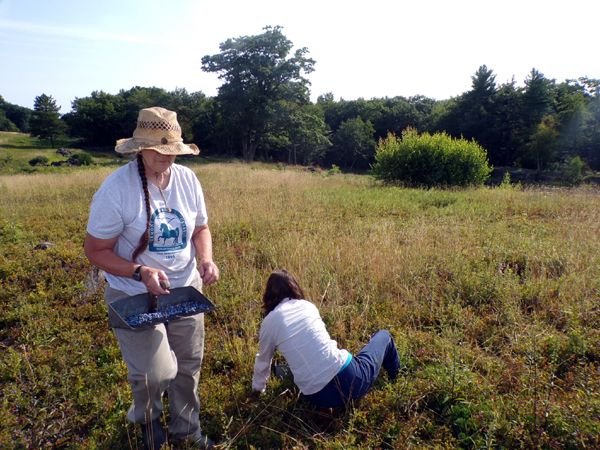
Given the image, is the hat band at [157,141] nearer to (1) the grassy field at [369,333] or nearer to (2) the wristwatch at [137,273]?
(2) the wristwatch at [137,273]

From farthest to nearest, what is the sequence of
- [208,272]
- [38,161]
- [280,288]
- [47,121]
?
[47,121] < [38,161] < [280,288] < [208,272]

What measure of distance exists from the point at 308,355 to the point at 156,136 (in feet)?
5.58

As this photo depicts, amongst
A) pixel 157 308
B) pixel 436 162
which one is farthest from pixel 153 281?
pixel 436 162

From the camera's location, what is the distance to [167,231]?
2.28m

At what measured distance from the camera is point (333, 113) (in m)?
67.9

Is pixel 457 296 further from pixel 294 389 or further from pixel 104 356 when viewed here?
pixel 104 356

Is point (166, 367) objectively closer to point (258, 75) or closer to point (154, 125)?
point (154, 125)

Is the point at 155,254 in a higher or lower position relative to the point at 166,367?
higher

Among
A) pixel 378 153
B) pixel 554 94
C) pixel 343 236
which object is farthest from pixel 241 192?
pixel 554 94

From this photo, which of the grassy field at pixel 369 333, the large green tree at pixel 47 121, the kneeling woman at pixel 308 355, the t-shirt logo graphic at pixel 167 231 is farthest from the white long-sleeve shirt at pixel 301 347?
the large green tree at pixel 47 121

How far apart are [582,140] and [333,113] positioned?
3850cm

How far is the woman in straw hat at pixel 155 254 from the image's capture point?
6.92ft

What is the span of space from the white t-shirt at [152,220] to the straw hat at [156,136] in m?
0.13

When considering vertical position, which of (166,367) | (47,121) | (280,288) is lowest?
(166,367)
